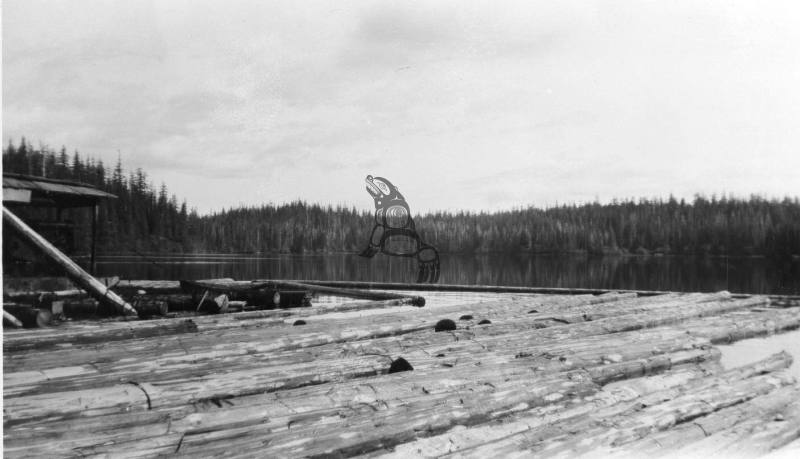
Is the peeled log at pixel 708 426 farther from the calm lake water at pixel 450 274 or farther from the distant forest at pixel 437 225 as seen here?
the calm lake water at pixel 450 274

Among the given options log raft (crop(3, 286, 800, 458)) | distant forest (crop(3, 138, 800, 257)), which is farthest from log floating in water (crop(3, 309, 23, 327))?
distant forest (crop(3, 138, 800, 257))

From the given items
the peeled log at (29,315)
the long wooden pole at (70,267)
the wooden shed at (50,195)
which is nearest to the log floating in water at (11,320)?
the peeled log at (29,315)

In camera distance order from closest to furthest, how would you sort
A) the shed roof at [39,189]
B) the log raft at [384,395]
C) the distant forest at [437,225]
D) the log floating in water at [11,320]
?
the log raft at [384,395], the shed roof at [39,189], the log floating in water at [11,320], the distant forest at [437,225]

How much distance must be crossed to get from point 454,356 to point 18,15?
3813 millimetres

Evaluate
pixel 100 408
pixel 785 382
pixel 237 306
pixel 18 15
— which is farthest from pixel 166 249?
pixel 785 382

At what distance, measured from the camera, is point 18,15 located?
3742mm

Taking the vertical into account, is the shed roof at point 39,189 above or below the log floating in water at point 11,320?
above

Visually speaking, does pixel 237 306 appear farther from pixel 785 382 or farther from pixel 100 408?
pixel 785 382

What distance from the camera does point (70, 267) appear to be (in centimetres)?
691

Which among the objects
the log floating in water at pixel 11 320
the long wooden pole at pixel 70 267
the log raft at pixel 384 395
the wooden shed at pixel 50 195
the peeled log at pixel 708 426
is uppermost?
the wooden shed at pixel 50 195

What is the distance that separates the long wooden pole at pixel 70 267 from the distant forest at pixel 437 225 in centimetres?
72

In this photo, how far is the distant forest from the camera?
309 inches

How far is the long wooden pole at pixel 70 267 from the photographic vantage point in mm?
6177

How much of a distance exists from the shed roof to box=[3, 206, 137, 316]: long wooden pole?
0.66 feet
